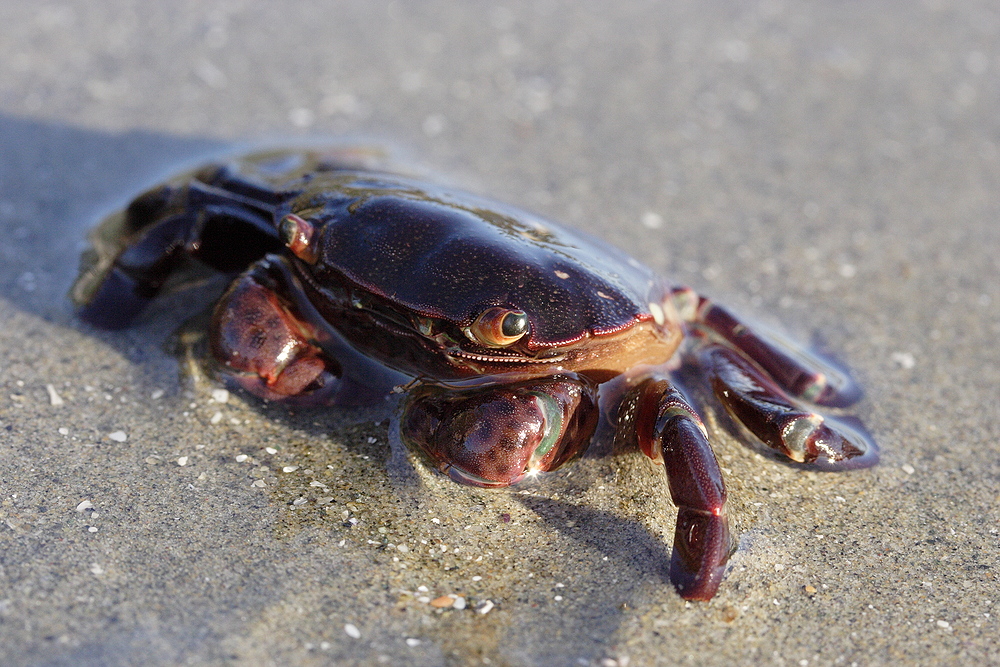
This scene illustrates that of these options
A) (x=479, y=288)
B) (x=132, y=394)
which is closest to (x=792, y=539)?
(x=479, y=288)

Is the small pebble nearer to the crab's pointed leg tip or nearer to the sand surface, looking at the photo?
the sand surface

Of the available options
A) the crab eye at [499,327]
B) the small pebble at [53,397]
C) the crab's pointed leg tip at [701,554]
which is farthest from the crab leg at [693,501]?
the small pebble at [53,397]

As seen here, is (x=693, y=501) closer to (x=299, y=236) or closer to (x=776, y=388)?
(x=776, y=388)

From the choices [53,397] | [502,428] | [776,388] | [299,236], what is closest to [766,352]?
[776,388]

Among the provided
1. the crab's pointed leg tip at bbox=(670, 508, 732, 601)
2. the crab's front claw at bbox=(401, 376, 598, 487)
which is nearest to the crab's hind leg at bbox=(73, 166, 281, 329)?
the crab's front claw at bbox=(401, 376, 598, 487)

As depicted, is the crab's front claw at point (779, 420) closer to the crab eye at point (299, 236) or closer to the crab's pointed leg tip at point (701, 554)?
the crab's pointed leg tip at point (701, 554)

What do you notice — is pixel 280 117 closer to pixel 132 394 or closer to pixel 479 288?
pixel 132 394
